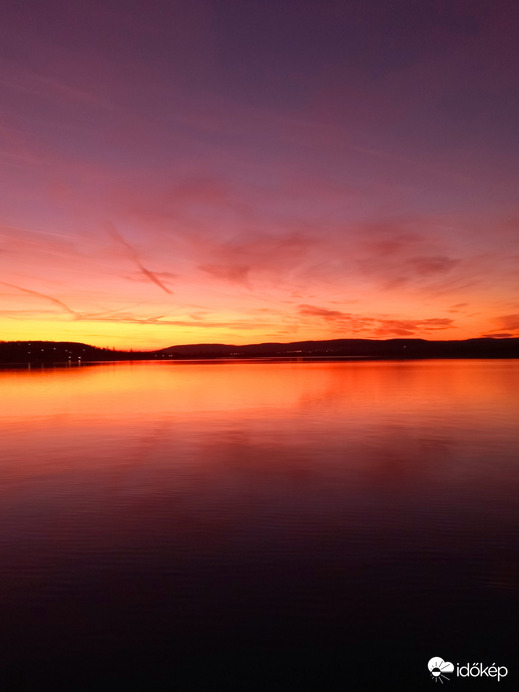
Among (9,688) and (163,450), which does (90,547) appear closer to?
(9,688)

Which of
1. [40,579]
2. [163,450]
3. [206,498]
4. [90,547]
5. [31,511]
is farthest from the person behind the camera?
[163,450]

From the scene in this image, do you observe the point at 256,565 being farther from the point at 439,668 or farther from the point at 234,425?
the point at 234,425

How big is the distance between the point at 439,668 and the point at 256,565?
4.16 metres

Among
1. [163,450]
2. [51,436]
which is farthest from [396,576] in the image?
[51,436]

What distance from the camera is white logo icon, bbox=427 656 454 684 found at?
749 centimetres

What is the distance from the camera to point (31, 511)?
586 inches

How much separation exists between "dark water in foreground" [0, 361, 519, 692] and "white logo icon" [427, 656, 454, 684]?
0.11m

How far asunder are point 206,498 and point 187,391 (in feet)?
148

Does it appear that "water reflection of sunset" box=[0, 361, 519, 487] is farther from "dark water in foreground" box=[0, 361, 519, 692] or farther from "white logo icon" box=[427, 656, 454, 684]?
"white logo icon" box=[427, 656, 454, 684]

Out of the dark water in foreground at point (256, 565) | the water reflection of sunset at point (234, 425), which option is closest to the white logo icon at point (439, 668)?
the dark water in foreground at point (256, 565)

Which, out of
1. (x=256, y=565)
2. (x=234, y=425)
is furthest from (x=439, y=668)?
(x=234, y=425)

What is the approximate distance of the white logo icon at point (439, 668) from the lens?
24.6ft

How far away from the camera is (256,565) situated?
10.9 meters

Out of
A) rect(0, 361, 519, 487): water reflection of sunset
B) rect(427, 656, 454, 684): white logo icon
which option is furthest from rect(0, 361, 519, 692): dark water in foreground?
rect(0, 361, 519, 487): water reflection of sunset
